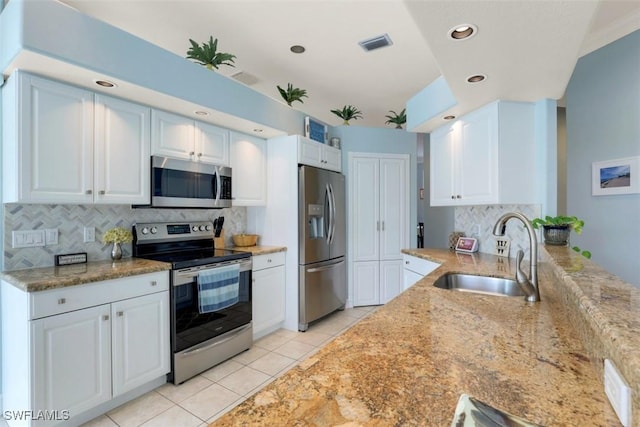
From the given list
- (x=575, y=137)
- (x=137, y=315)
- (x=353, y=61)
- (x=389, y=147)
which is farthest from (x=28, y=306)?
(x=575, y=137)

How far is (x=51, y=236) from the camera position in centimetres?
215

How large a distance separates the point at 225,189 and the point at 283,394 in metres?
2.59

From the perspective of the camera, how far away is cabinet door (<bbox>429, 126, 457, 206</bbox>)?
117 inches

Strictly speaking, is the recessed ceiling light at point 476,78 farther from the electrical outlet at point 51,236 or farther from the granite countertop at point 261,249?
the electrical outlet at point 51,236

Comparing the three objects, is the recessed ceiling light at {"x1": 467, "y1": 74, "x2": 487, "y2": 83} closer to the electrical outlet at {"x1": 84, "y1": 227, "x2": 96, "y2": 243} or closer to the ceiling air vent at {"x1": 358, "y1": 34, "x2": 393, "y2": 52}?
the ceiling air vent at {"x1": 358, "y1": 34, "x2": 393, "y2": 52}

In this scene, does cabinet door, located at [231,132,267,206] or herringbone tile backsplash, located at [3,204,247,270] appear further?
cabinet door, located at [231,132,267,206]

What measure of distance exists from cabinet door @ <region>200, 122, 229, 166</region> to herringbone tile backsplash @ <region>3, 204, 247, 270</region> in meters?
0.64

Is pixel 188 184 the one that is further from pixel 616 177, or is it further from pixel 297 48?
pixel 616 177

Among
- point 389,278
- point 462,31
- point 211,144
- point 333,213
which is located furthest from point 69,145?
point 389,278

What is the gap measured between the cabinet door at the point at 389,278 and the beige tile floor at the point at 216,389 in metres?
1.21

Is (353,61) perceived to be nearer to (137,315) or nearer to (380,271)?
(380,271)

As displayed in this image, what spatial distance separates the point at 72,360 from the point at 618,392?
2448mm

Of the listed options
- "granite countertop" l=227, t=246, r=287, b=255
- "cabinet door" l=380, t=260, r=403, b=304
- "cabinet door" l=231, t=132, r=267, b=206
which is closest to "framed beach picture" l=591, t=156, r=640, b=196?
"cabinet door" l=380, t=260, r=403, b=304

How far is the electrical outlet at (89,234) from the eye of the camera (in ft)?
7.67
